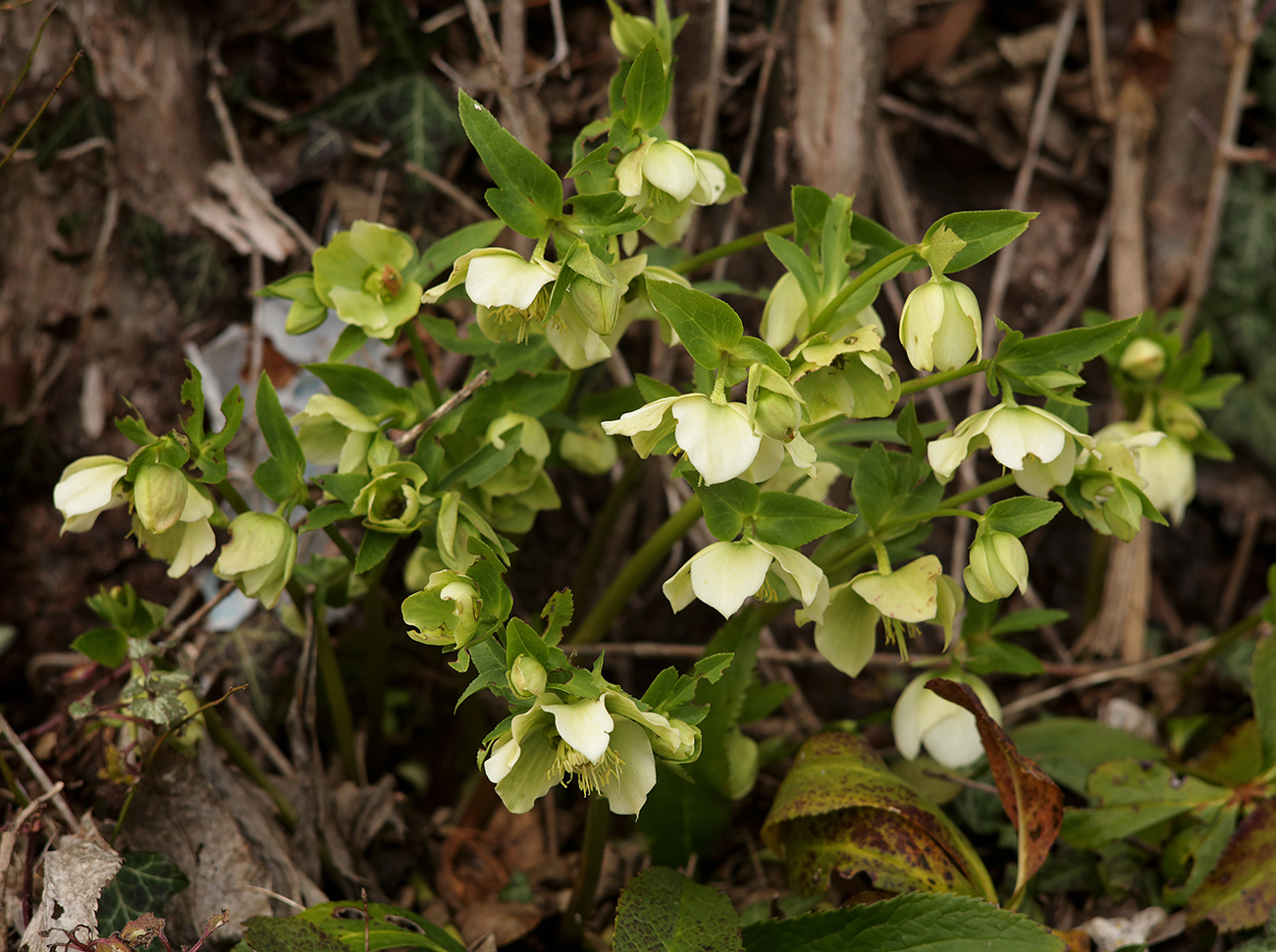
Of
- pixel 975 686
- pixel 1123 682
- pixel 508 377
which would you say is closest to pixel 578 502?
pixel 508 377

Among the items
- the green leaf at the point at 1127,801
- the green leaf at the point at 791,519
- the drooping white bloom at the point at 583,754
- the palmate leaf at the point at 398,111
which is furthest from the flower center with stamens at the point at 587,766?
the palmate leaf at the point at 398,111

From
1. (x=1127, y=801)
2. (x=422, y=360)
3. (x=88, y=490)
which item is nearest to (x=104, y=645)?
(x=88, y=490)

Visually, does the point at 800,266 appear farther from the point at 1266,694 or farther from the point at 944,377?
the point at 1266,694

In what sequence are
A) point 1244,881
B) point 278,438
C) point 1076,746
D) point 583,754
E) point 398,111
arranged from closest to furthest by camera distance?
point 583,754 → point 278,438 → point 1244,881 → point 1076,746 → point 398,111

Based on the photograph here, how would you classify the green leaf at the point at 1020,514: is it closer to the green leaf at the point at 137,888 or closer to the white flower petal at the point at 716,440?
the white flower petal at the point at 716,440

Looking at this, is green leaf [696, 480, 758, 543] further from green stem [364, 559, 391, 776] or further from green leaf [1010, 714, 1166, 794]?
Result: green leaf [1010, 714, 1166, 794]

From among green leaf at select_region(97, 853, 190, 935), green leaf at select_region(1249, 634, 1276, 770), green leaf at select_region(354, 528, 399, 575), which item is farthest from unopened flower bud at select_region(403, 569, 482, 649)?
green leaf at select_region(1249, 634, 1276, 770)

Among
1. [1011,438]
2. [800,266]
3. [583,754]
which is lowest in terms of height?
[583,754]
